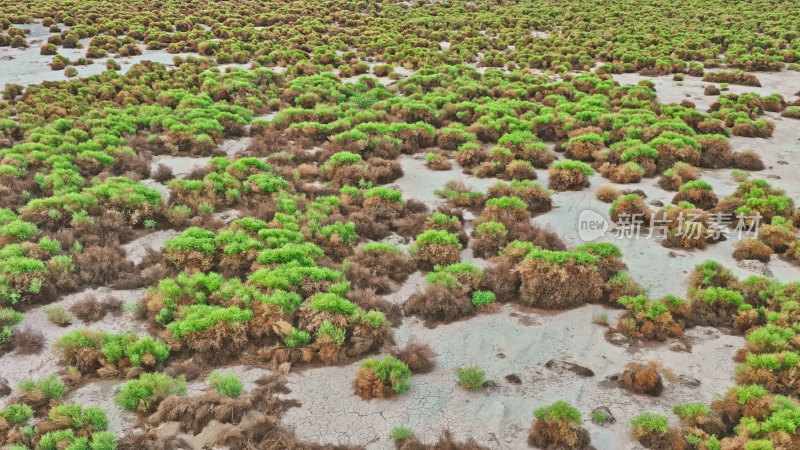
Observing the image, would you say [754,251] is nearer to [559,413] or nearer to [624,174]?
[624,174]

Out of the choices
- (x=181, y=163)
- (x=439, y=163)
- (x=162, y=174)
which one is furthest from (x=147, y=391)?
(x=439, y=163)

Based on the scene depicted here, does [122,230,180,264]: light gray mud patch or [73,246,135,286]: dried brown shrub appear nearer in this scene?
[73,246,135,286]: dried brown shrub

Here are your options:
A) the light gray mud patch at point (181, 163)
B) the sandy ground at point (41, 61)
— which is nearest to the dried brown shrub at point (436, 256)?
the light gray mud patch at point (181, 163)

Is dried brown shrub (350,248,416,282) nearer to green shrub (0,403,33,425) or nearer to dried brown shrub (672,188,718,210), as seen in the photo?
green shrub (0,403,33,425)

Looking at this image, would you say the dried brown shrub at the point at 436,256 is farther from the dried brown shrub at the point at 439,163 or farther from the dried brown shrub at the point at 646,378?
the dried brown shrub at the point at 439,163

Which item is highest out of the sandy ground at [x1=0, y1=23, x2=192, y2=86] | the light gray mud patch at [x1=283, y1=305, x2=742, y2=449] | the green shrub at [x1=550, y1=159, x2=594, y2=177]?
the sandy ground at [x1=0, y1=23, x2=192, y2=86]

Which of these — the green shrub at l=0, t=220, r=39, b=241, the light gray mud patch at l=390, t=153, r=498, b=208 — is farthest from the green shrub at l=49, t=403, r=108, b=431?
the light gray mud patch at l=390, t=153, r=498, b=208

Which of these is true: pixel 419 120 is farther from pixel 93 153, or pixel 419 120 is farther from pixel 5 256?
pixel 5 256
